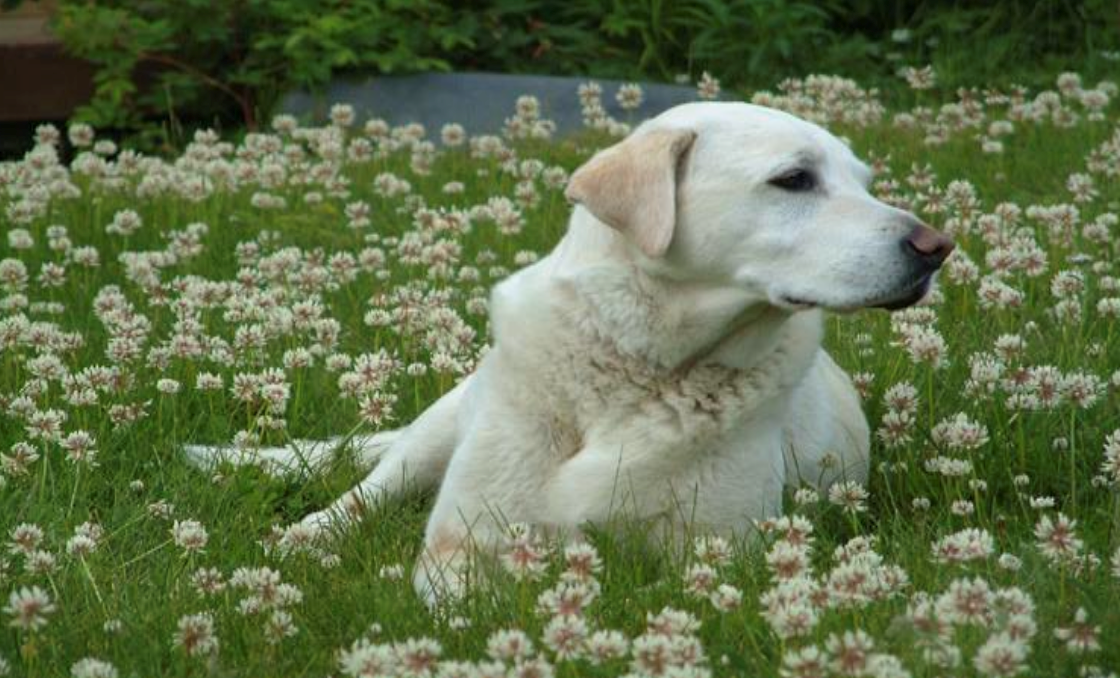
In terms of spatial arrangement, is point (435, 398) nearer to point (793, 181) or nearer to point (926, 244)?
point (793, 181)

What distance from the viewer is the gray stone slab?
1094 cm

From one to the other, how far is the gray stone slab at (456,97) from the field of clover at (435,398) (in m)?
0.46

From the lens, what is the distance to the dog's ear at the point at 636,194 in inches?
190

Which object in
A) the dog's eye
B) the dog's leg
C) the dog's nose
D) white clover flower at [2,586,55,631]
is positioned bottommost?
the dog's leg

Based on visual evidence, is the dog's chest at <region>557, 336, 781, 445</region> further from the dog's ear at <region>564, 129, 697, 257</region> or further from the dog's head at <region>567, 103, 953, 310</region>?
the dog's ear at <region>564, 129, 697, 257</region>

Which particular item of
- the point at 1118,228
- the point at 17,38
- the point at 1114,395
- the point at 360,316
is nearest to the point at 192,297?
the point at 360,316

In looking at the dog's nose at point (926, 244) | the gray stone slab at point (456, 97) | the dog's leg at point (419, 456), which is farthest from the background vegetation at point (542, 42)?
the dog's nose at point (926, 244)

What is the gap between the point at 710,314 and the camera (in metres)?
4.98

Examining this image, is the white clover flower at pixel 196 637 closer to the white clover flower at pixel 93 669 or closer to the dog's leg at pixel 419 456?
the white clover flower at pixel 93 669

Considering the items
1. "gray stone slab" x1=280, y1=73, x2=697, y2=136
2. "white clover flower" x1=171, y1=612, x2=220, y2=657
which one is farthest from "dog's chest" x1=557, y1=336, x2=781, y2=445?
"gray stone slab" x1=280, y1=73, x2=697, y2=136

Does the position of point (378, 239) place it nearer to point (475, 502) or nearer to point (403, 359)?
point (403, 359)

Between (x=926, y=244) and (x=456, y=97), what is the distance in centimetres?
661

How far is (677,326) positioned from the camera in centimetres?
501

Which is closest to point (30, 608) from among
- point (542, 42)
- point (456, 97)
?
point (456, 97)
